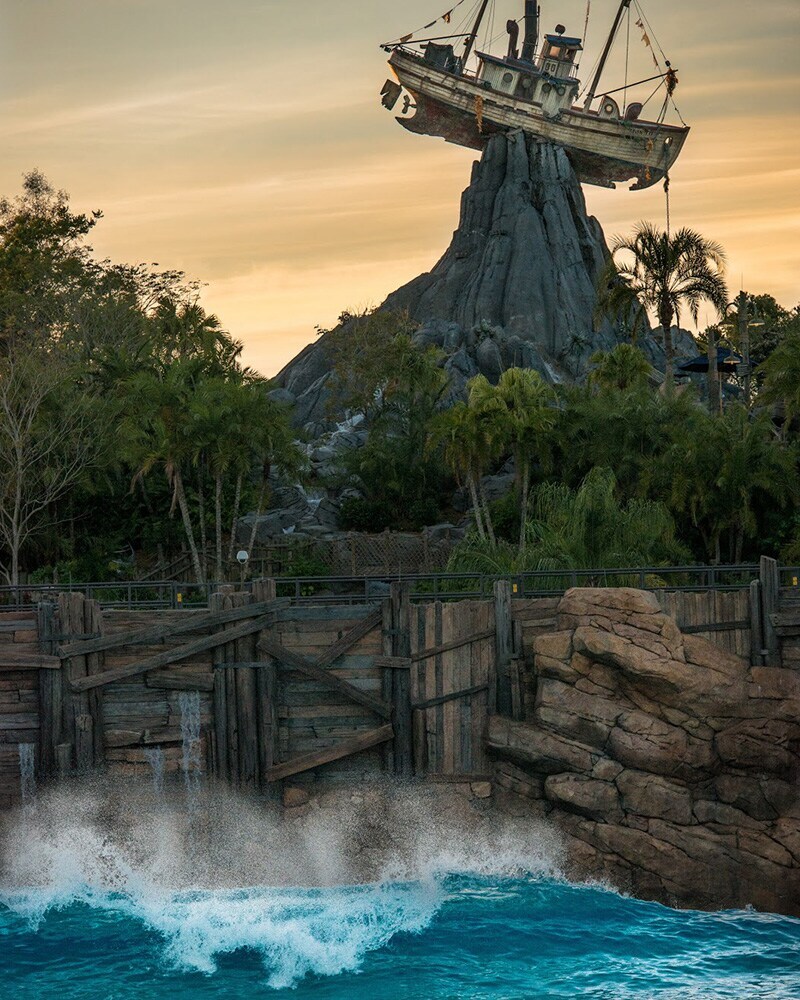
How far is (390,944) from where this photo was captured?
19.8 meters

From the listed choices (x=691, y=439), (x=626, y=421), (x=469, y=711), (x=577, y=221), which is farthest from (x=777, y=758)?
(x=577, y=221)

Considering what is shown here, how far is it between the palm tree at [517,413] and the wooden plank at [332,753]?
60.7ft

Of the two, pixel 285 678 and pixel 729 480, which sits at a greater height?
pixel 729 480

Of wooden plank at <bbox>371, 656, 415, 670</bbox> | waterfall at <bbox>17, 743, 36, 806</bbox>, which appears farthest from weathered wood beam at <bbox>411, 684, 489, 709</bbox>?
waterfall at <bbox>17, 743, 36, 806</bbox>

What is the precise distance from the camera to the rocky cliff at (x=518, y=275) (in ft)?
279

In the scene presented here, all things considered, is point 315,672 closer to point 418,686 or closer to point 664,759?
point 418,686

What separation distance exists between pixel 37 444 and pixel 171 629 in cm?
2251

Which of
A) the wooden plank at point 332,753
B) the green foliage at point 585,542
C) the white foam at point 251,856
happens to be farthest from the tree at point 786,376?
the white foam at point 251,856

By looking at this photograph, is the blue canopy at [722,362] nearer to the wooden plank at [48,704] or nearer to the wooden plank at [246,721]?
the wooden plank at [246,721]

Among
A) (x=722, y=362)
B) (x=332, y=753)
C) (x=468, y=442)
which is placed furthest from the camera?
(x=722, y=362)

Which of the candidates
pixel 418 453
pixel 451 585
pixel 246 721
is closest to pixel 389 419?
pixel 418 453

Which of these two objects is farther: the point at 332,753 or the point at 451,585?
the point at 451,585

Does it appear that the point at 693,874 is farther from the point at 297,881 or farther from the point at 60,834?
the point at 60,834

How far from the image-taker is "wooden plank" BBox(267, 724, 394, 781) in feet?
73.9
